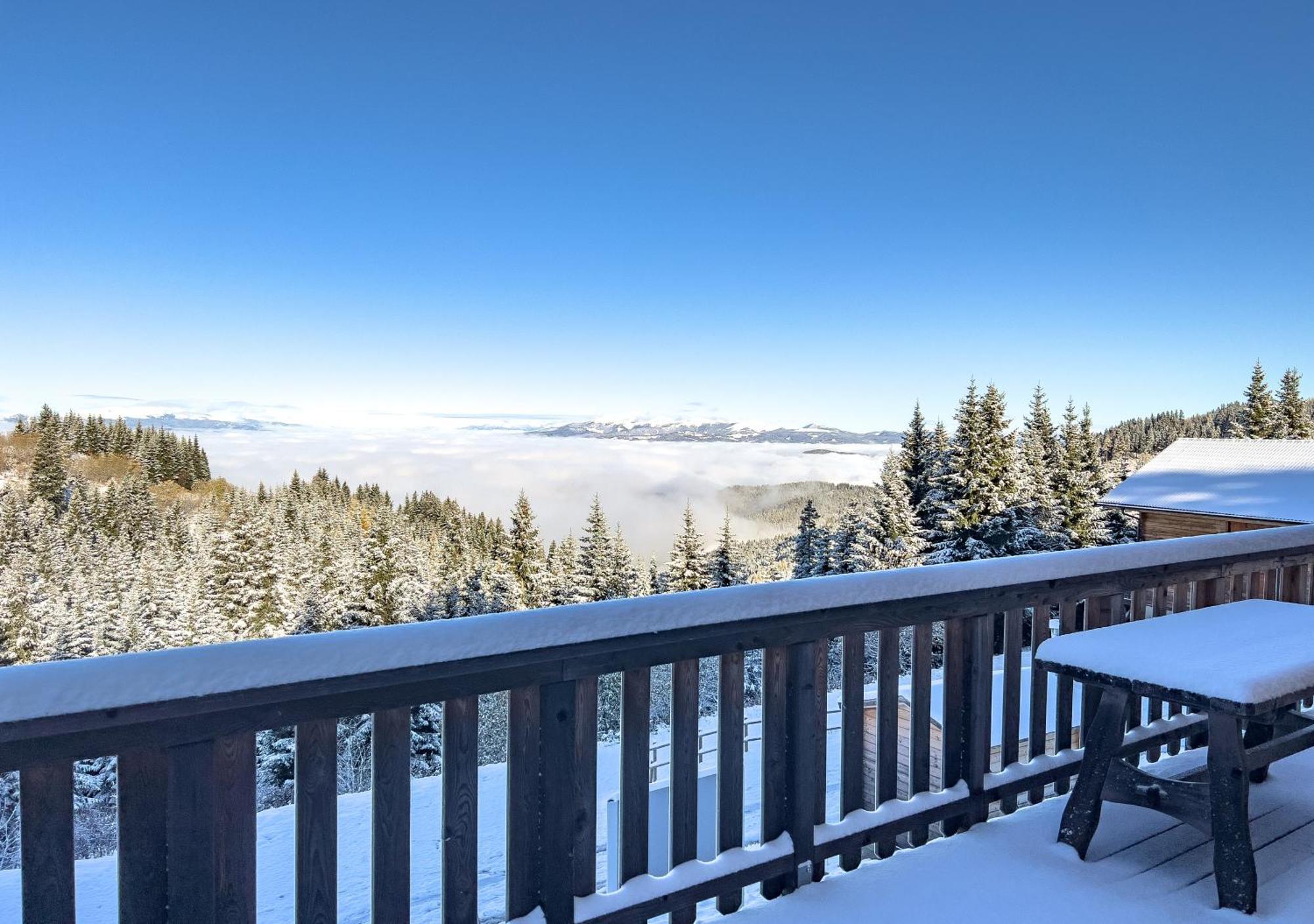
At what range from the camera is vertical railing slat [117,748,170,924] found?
3.61ft

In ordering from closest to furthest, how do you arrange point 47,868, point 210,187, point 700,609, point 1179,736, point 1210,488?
1. point 47,868
2. point 700,609
3. point 1179,736
4. point 1210,488
5. point 210,187

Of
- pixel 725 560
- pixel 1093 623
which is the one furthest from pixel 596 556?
pixel 1093 623

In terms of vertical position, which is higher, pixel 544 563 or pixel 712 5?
pixel 712 5

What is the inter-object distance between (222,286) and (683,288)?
63.6 ft

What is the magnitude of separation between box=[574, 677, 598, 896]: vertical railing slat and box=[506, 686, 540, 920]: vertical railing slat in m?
0.09

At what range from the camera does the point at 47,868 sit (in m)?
1.05

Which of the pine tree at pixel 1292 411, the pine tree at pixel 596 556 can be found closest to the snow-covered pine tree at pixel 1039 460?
the pine tree at pixel 1292 411

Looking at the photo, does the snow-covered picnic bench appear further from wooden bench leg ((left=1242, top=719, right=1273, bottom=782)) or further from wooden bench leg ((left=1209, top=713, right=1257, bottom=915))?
wooden bench leg ((left=1242, top=719, right=1273, bottom=782))

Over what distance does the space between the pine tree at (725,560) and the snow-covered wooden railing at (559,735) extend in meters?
23.2

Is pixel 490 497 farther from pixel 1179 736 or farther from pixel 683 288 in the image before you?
pixel 1179 736

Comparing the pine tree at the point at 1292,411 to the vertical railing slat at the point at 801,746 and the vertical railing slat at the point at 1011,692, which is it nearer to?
the vertical railing slat at the point at 1011,692

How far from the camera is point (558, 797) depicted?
1.50m

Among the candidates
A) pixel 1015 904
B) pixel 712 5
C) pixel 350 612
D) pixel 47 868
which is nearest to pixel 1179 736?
pixel 1015 904

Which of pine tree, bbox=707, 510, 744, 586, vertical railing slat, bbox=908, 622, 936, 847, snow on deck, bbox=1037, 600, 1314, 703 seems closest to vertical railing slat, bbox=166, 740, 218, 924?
vertical railing slat, bbox=908, 622, 936, 847
